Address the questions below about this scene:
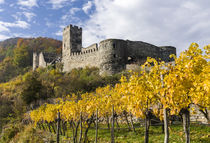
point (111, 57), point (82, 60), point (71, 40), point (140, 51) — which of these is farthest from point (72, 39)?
point (140, 51)

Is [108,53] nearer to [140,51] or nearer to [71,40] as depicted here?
[140,51]

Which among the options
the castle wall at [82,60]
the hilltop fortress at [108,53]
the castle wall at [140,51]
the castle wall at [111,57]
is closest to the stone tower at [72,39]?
the hilltop fortress at [108,53]

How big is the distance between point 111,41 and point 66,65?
43.7ft

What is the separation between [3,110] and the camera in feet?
80.6

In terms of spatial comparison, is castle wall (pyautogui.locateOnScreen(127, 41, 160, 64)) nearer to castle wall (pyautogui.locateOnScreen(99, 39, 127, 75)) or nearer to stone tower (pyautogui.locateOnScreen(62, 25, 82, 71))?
castle wall (pyautogui.locateOnScreen(99, 39, 127, 75))

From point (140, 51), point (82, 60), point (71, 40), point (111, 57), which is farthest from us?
point (71, 40)

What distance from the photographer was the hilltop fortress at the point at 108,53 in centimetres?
2688

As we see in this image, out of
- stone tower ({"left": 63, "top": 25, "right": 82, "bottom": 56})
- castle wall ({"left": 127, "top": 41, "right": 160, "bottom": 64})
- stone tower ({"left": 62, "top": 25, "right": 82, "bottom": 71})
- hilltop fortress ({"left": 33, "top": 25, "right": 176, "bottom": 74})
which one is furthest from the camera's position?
stone tower ({"left": 63, "top": 25, "right": 82, "bottom": 56})

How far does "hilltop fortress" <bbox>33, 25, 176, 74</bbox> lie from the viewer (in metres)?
26.9

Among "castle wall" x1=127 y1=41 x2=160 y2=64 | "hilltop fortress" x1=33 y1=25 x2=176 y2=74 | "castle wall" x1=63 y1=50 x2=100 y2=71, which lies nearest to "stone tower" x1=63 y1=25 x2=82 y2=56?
"hilltop fortress" x1=33 y1=25 x2=176 y2=74

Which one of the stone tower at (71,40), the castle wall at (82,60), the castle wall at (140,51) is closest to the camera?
the castle wall at (140,51)

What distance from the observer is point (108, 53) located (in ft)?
88.6

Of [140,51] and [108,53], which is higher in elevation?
[140,51]

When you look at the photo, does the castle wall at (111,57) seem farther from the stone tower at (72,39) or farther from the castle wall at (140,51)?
the stone tower at (72,39)
